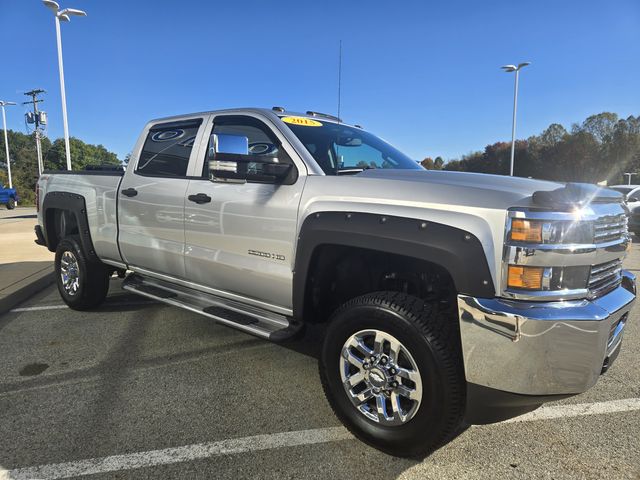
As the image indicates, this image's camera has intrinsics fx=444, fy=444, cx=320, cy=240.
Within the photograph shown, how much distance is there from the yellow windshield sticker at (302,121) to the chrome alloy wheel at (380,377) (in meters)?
1.70

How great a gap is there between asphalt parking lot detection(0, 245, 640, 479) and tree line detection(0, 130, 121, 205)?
135 feet

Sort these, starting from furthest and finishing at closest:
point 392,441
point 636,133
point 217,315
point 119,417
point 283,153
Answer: point 636,133 → point 217,315 → point 283,153 → point 119,417 → point 392,441

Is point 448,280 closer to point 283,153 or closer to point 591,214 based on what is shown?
point 591,214

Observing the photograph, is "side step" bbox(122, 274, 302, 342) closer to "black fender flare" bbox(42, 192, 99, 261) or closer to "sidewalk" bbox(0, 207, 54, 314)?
"black fender flare" bbox(42, 192, 99, 261)

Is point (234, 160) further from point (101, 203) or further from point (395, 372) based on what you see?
point (101, 203)

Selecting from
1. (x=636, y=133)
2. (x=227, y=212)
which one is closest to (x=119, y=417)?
(x=227, y=212)

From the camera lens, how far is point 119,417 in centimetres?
280

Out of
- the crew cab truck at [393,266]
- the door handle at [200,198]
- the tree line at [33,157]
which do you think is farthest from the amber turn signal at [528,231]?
the tree line at [33,157]

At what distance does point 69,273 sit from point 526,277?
484 cm

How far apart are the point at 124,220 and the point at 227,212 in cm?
161

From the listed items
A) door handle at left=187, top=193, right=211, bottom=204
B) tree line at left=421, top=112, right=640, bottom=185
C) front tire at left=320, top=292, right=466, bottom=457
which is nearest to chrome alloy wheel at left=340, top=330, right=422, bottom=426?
front tire at left=320, top=292, right=466, bottom=457

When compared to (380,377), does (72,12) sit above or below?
above

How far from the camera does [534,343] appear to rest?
1975mm

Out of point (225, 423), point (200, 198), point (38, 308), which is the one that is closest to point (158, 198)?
point (200, 198)
